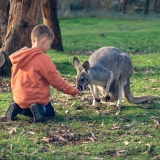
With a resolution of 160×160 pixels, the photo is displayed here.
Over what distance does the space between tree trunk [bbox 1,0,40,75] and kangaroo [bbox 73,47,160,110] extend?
2683mm

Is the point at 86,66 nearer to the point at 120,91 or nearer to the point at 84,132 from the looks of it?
the point at 120,91

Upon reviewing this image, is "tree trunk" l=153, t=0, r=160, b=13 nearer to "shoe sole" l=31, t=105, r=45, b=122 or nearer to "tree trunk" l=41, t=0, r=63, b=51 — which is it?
"tree trunk" l=41, t=0, r=63, b=51

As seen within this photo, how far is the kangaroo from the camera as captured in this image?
6.50m

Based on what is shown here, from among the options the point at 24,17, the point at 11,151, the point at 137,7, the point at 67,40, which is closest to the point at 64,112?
the point at 11,151

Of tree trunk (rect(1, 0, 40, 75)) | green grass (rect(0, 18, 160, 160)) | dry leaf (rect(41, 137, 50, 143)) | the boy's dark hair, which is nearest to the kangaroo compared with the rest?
green grass (rect(0, 18, 160, 160))

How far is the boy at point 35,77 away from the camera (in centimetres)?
588

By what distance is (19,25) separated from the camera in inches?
358

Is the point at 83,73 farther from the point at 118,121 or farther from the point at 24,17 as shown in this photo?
the point at 24,17

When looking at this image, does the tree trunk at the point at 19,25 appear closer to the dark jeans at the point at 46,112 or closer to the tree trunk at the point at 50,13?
the dark jeans at the point at 46,112

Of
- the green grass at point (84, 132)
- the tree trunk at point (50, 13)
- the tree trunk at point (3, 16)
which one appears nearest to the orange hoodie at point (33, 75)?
the green grass at point (84, 132)

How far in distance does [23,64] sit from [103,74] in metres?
1.20

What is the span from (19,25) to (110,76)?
3.17m

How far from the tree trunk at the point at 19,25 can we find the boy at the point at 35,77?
317cm

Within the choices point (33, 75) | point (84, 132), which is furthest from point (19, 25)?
point (84, 132)
